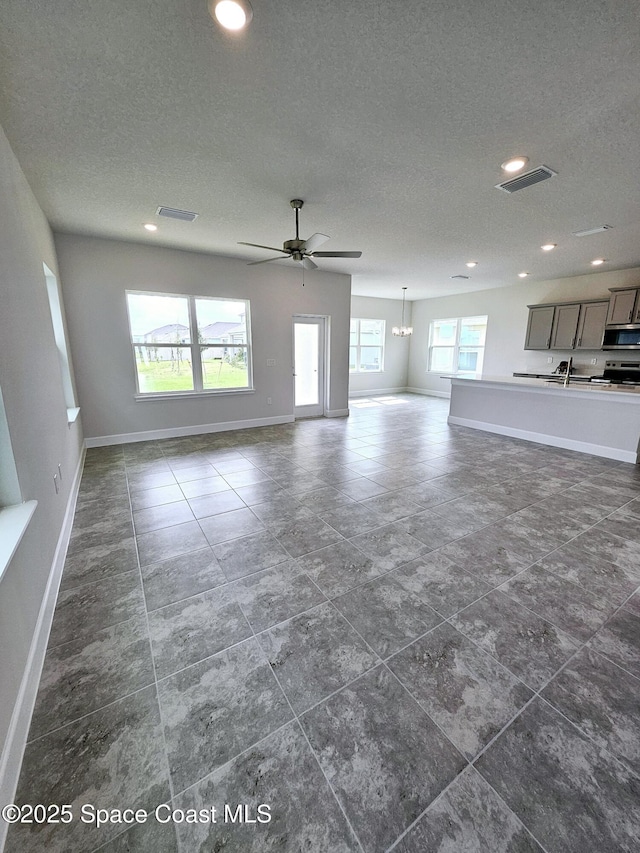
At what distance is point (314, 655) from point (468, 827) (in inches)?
31.8

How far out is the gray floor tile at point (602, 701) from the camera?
133 cm

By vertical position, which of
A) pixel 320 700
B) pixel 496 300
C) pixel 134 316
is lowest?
pixel 320 700

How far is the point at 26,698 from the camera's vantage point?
4.57 feet

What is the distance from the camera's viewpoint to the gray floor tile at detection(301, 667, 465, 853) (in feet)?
3.68

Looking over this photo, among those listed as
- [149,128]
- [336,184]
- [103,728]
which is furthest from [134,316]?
[103,728]

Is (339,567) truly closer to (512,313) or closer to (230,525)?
(230,525)

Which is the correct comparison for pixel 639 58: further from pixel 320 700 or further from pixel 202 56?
pixel 320 700

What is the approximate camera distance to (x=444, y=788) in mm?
1184

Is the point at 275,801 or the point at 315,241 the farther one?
the point at 315,241

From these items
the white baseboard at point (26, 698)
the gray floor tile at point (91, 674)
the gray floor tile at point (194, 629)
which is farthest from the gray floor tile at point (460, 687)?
the white baseboard at point (26, 698)

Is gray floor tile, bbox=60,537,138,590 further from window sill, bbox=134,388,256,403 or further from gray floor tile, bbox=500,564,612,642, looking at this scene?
window sill, bbox=134,388,256,403

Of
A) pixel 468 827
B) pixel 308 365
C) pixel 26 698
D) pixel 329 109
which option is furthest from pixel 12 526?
pixel 308 365

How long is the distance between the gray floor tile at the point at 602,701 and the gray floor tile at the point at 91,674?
1.87 meters

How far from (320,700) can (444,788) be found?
0.53 meters
